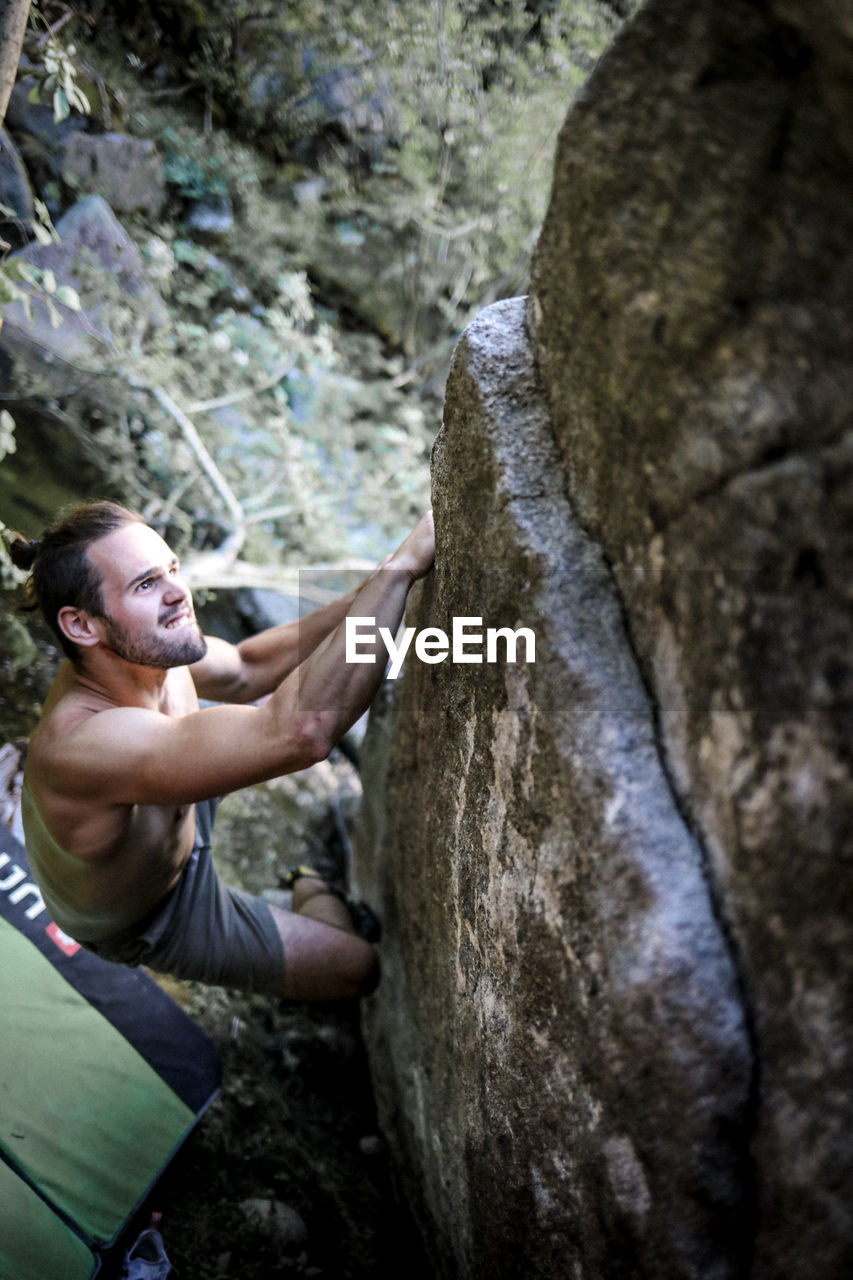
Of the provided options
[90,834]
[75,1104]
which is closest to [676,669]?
[90,834]

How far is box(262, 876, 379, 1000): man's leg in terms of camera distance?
8.35 feet

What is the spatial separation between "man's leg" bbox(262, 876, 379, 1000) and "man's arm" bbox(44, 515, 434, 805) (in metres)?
1.00

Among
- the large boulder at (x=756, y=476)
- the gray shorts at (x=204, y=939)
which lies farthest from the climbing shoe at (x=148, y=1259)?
the large boulder at (x=756, y=476)

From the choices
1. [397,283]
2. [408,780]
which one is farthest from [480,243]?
[408,780]

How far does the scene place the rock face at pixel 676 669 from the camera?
788 millimetres

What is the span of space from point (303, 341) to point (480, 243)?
→ 2.03 meters

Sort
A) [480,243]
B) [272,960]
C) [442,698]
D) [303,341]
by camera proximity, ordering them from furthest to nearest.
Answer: [480,243]
[303,341]
[272,960]
[442,698]

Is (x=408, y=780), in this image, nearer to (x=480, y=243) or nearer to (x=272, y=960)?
(x=272, y=960)

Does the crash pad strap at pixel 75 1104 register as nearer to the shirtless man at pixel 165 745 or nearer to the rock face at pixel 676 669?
the shirtless man at pixel 165 745

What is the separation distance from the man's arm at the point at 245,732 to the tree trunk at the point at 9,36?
156 cm

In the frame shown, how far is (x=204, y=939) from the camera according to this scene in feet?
7.86

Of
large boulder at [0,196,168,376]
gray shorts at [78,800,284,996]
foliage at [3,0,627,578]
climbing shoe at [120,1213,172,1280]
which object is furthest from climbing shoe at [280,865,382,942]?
large boulder at [0,196,168,376]

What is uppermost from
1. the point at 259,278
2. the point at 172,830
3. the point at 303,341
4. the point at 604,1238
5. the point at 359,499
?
the point at 259,278

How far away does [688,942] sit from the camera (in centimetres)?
95
